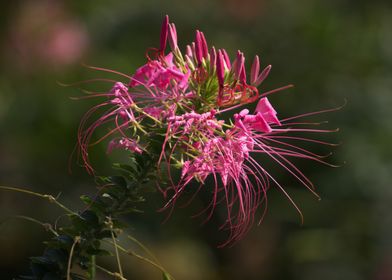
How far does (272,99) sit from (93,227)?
14.0ft

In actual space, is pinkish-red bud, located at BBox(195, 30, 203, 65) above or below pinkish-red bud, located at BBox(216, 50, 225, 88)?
above

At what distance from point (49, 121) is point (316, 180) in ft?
5.86

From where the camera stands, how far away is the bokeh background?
554 cm

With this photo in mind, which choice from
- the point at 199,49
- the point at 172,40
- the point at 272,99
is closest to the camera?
the point at 199,49

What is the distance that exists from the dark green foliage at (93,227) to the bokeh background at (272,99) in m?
3.55

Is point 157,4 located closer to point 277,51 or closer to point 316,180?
point 277,51

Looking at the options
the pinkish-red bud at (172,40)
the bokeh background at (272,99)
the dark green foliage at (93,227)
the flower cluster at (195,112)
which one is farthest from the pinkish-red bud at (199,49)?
the bokeh background at (272,99)

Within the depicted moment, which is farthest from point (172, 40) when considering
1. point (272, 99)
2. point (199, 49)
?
point (272, 99)

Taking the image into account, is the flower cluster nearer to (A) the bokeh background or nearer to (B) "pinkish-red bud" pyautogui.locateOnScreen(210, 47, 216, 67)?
(B) "pinkish-red bud" pyautogui.locateOnScreen(210, 47, 216, 67)

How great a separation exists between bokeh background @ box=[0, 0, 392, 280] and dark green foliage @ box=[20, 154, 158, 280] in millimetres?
3554

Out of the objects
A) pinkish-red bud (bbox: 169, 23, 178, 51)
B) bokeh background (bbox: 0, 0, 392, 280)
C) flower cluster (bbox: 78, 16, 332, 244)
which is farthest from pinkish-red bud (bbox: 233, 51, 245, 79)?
bokeh background (bbox: 0, 0, 392, 280)

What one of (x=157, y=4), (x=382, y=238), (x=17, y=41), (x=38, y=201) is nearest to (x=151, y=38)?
(x=157, y=4)

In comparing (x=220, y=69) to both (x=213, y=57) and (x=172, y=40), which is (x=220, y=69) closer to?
(x=213, y=57)

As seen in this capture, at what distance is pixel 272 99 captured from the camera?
19.4 feet
